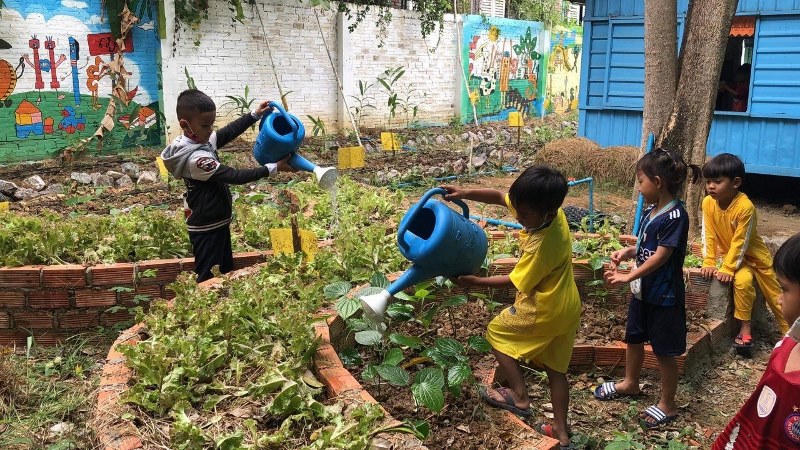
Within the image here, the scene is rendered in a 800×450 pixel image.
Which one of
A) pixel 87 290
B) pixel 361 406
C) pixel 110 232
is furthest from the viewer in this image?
pixel 110 232

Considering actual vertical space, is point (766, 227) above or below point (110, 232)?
below

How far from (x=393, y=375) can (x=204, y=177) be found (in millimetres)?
1773

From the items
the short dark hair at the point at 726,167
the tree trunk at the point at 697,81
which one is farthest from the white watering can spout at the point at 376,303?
the tree trunk at the point at 697,81

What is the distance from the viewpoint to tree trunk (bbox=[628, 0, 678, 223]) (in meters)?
5.47

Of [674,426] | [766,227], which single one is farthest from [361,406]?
[766,227]

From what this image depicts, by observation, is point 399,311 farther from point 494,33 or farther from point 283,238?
point 494,33

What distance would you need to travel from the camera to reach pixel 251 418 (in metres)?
2.12

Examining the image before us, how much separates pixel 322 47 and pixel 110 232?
7579mm

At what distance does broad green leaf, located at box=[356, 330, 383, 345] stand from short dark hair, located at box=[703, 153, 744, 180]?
85.4 inches

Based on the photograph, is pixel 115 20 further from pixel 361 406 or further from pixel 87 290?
pixel 361 406

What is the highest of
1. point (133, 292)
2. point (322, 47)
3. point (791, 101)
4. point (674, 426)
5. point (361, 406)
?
point (322, 47)

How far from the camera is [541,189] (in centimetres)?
238

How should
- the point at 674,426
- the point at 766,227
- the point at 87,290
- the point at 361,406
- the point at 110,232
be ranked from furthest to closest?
the point at 766,227, the point at 110,232, the point at 87,290, the point at 674,426, the point at 361,406

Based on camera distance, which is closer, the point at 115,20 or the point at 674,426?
the point at 674,426
